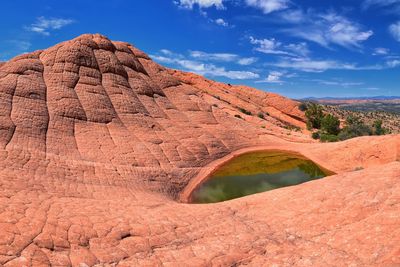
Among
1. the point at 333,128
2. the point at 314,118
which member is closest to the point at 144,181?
the point at 333,128

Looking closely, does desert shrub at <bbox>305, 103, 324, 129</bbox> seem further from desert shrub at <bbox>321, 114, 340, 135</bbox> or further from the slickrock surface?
A: the slickrock surface

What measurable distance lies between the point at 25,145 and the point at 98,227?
14.6 m

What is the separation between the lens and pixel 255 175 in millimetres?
32688

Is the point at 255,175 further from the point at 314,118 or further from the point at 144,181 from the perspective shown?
the point at 314,118

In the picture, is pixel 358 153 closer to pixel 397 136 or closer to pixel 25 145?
pixel 397 136

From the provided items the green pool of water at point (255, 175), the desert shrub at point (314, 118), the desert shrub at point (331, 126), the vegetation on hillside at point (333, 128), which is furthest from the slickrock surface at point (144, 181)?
the desert shrub at point (314, 118)

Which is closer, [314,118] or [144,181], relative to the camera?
[144,181]

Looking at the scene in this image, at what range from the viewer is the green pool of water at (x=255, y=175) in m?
26.9

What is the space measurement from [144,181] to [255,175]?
38.3 feet

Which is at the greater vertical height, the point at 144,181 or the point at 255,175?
the point at 144,181

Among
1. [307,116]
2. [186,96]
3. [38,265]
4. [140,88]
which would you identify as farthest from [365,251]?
[307,116]

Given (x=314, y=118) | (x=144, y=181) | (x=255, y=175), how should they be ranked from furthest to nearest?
(x=314, y=118), (x=255, y=175), (x=144, y=181)

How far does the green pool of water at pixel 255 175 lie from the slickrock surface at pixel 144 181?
1643 millimetres

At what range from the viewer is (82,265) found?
10.5m
